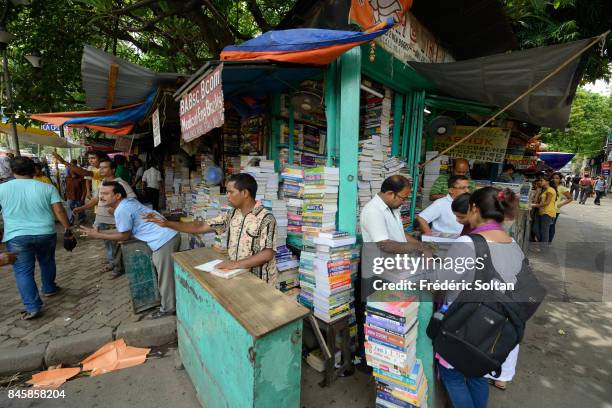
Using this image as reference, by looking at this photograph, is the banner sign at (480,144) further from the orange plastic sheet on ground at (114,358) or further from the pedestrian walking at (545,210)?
the orange plastic sheet on ground at (114,358)

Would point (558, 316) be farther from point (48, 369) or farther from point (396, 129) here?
point (48, 369)

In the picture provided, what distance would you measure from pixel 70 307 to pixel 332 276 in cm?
375

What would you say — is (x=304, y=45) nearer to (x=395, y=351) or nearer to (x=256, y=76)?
(x=256, y=76)

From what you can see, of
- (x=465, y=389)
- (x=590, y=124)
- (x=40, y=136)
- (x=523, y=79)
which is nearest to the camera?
(x=465, y=389)

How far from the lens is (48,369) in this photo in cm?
286

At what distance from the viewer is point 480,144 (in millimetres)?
5301

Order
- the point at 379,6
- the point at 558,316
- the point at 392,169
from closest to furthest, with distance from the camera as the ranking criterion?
the point at 379,6 → the point at 392,169 → the point at 558,316

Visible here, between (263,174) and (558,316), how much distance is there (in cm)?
484

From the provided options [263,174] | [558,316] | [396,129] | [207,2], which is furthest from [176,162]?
[558,316]

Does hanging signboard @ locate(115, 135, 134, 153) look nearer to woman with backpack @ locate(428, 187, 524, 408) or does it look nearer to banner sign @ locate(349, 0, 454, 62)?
banner sign @ locate(349, 0, 454, 62)

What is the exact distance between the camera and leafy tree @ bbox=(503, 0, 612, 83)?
554cm

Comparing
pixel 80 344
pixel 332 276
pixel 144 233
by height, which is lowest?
pixel 80 344

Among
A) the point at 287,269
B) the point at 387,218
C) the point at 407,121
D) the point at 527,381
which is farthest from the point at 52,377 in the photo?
the point at 407,121

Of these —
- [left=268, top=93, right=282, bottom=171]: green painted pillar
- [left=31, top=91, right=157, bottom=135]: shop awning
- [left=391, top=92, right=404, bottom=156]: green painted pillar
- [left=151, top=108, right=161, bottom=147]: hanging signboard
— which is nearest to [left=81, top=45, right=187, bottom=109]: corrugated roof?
[left=31, top=91, right=157, bottom=135]: shop awning
